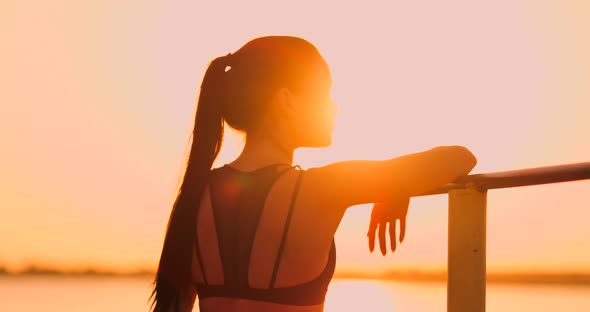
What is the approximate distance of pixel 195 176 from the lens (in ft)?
8.23

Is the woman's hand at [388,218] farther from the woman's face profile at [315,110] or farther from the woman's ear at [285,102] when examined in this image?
the woman's ear at [285,102]

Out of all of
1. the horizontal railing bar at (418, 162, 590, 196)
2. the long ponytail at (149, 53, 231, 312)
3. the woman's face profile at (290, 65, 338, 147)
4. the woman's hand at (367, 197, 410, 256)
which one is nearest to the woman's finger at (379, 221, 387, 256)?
the woman's hand at (367, 197, 410, 256)

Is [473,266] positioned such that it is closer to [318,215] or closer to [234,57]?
[318,215]

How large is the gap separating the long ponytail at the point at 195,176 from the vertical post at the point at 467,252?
662 mm

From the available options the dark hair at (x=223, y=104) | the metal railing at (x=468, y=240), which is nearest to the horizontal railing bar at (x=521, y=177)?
the metal railing at (x=468, y=240)

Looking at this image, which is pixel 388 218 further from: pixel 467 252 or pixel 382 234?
pixel 467 252

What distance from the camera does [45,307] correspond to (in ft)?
227

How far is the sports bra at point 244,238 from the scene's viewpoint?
7.51 ft

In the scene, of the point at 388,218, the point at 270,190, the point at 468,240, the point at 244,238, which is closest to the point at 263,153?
the point at 270,190

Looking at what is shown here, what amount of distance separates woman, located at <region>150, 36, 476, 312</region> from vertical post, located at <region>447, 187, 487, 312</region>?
92mm

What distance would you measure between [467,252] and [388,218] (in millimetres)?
222

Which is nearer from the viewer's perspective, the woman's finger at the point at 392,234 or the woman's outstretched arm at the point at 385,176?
the woman's outstretched arm at the point at 385,176

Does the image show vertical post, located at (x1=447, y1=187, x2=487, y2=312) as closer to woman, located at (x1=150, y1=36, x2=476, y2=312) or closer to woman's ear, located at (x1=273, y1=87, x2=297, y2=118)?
woman, located at (x1=150, y1=36, x2=476, y2=312)

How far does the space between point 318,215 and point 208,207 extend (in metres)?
0.35
